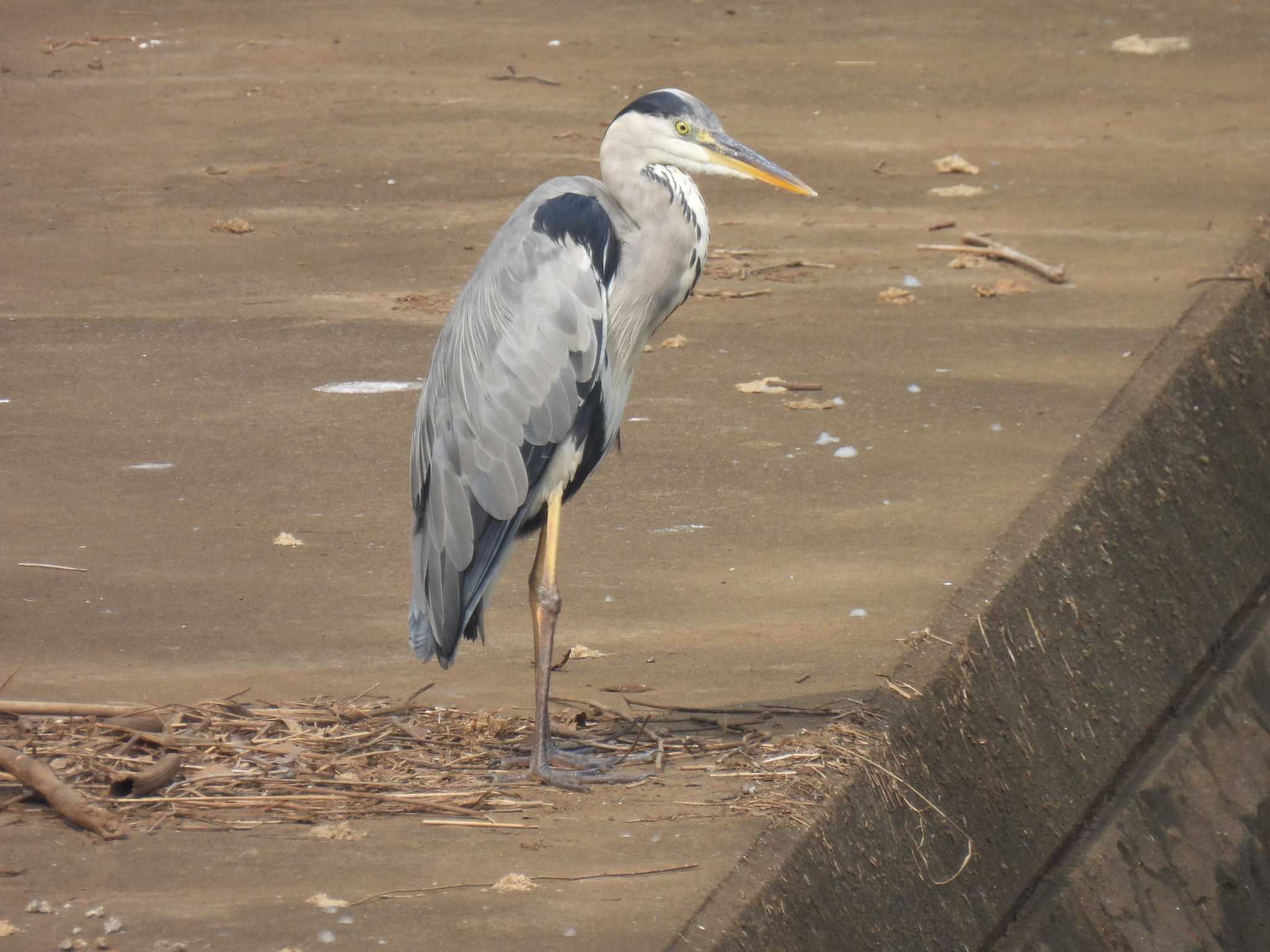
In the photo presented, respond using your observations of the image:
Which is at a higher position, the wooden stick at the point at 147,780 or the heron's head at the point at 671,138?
the heron's head at the point at 671,138

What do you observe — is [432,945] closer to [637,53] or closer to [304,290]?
[304,290]

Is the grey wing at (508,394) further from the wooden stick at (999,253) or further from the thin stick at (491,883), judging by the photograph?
the wooden stick at (999,253)

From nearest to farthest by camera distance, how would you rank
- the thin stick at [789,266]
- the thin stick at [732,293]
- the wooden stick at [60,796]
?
1. the wooden stick at [60,796]
2. the thin stick at [732,293]
3. the thin stick at [789,266]

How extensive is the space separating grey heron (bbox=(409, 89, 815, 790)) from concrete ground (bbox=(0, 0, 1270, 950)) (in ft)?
1.73

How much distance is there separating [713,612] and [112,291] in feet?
13.9

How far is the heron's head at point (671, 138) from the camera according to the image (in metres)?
4.91

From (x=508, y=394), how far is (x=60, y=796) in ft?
4.88

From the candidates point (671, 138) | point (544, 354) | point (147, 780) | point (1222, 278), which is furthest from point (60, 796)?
point (1222, 278)

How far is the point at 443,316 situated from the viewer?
8398 millimetres

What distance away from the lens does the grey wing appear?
4.80m

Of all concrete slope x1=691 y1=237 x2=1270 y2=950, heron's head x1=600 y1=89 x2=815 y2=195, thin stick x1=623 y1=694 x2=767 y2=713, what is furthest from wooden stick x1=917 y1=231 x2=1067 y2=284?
thin stick x1=623 y1=694 x2=767 y2=713

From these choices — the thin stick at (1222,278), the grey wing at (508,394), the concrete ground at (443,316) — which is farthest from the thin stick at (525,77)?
the grey wing at (508,394)

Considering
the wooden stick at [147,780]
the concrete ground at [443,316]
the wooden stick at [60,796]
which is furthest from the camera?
the concrete ground at [443,316]

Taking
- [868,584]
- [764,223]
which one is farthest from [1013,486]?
[764,223]
